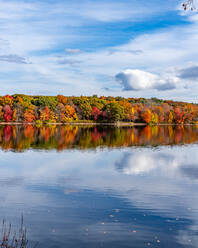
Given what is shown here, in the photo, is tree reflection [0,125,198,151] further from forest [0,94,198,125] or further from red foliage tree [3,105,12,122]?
forest [0,94,198,125]

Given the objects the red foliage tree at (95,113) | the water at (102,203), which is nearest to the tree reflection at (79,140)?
the water at (102,203)

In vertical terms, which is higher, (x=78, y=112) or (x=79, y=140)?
(x=78, y=112)

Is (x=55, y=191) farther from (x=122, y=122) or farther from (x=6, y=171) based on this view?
(x=122, y=122)

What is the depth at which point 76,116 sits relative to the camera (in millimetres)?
111812

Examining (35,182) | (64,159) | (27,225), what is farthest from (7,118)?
(27,225)

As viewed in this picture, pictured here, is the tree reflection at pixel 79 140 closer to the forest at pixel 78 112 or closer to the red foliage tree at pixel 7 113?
the red foliage tree at pixel 7 113

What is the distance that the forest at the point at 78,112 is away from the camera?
101188 millimetres

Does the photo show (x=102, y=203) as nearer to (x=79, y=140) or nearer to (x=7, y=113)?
(x=79, y=140)

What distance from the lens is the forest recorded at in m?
101

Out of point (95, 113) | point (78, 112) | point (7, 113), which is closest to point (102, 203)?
point (7, 113)

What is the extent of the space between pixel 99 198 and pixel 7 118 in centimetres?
9117

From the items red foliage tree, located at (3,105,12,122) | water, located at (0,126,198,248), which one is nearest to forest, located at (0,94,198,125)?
red foliage tree, located at (3,105,12,122)

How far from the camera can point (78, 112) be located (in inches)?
4493

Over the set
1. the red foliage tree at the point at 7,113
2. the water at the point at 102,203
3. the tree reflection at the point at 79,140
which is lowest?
the water at the point at 102,203
